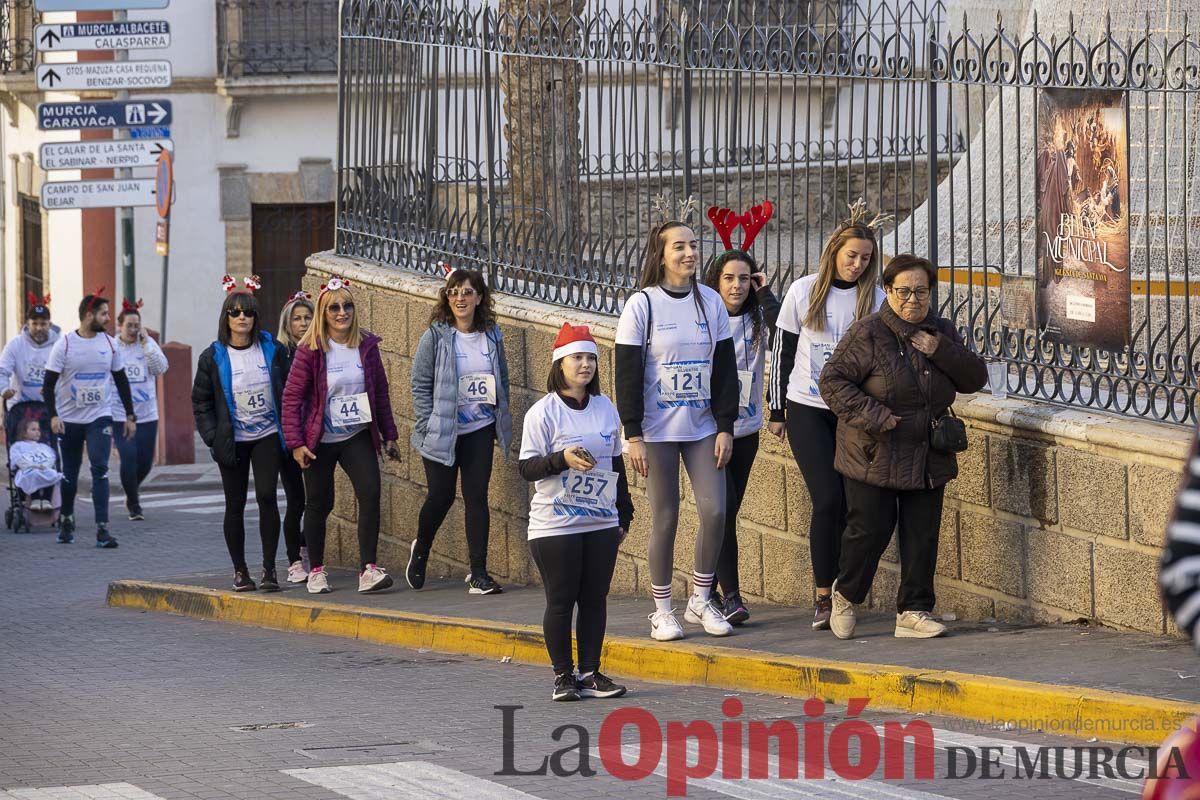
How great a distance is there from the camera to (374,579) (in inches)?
460

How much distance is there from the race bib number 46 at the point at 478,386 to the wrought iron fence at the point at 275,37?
1646 cm

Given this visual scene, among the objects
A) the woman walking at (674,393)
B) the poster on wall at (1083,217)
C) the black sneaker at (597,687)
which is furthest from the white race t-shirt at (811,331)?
the black sneaker at (597,687)

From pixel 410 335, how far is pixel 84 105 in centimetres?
916

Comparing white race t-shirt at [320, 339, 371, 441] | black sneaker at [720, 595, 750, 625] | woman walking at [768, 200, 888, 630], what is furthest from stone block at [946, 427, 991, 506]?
white race t-shirt at [320, 339, 371, 441]

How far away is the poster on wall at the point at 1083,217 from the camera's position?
27.8 feet

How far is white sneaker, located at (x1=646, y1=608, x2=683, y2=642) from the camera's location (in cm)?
905

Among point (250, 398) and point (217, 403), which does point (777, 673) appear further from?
point (217, 403)

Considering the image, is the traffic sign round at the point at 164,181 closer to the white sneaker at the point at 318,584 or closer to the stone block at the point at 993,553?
the white sneaker at the point at 318,584

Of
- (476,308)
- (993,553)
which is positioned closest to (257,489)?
(476,308)

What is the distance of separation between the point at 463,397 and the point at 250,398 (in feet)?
4.35

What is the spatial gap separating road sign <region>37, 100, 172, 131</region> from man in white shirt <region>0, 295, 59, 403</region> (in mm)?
3960

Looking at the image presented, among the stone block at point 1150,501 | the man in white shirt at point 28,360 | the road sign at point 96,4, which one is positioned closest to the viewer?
the stone block at point 1150,501

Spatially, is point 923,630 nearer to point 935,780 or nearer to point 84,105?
point 935,780

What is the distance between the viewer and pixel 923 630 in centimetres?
864
